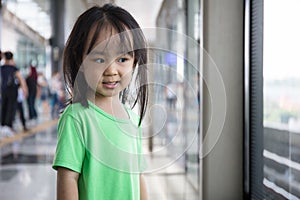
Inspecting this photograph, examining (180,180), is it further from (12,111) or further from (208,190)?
(12,111)

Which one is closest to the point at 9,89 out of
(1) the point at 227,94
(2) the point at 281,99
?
(1) the point at 227,94

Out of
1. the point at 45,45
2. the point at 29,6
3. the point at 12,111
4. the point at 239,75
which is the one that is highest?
the point at 29,6

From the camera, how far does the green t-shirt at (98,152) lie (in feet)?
2.74

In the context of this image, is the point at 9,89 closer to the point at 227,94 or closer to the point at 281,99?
the point at 227,94

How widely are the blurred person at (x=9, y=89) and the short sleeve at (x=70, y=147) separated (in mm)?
2681

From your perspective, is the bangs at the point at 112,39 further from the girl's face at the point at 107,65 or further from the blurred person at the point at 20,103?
the blurred person at the point at 20,103

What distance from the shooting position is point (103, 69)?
0.84 m

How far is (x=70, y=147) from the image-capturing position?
84 centimetres

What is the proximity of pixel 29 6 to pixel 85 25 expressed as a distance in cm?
275

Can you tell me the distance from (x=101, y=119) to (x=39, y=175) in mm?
2678

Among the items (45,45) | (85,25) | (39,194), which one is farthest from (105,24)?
(45,45)

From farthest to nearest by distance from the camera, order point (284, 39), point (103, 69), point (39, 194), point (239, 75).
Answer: point (39, 194)
point (239, 75)
point (284, 39)
point (103, 69)

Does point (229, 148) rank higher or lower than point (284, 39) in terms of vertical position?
lower

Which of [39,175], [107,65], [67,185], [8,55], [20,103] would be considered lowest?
[39,175]
